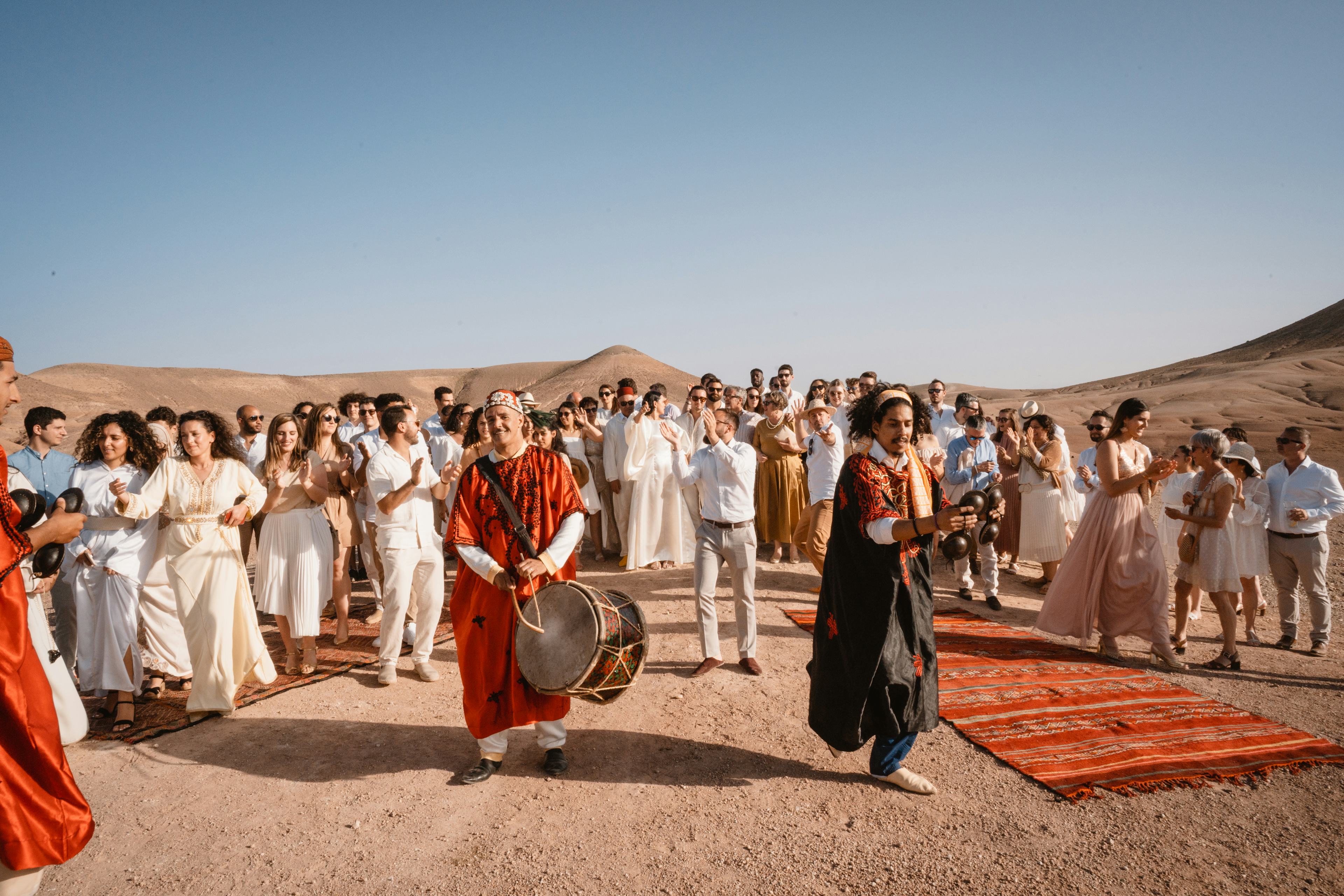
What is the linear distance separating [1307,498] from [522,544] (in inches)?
281

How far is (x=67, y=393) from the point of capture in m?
38.5

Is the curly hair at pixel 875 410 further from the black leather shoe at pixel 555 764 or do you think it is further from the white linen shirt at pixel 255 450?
the white linen shirt at pixel 255 450

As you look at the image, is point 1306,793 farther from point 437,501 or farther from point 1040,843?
point 437,501

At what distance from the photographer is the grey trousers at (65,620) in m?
5.39

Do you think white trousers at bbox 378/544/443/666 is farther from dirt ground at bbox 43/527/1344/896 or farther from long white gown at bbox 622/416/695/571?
long white gown at bbox 622/416/695/571

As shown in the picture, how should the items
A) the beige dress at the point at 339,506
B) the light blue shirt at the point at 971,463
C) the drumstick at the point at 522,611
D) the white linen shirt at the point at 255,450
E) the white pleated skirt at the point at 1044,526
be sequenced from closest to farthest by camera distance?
the drumstick at the point at 522,611 → the beige dress at the point at 339,506 → the white linen shirt at the point at 255,450 → the white pleated skirt at the point at 1044,526 → the light blue shirt at the point at 971,463

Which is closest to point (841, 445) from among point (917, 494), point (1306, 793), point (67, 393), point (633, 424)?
point (633, 424)

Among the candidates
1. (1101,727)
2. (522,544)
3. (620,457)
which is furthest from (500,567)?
(620,457)

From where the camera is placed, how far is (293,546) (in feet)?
19.5

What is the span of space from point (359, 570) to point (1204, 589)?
9.41m

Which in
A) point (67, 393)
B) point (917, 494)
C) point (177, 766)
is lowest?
point (177, 766)

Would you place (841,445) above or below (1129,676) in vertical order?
above

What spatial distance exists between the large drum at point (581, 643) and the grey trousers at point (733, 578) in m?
1.69

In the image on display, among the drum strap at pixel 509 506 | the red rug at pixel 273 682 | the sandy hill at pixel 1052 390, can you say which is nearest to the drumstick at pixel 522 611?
the drum strap at pixel 509 506
